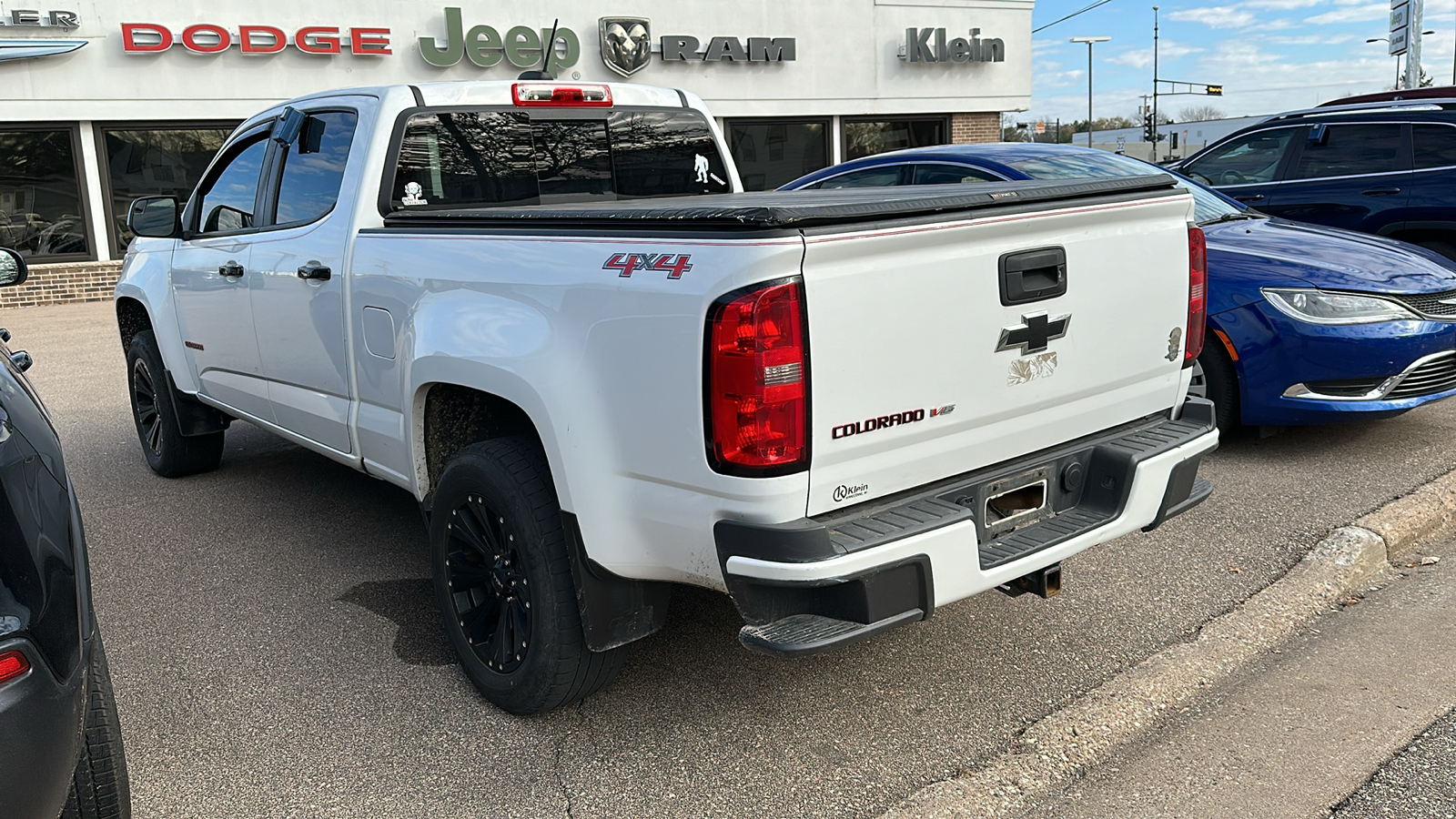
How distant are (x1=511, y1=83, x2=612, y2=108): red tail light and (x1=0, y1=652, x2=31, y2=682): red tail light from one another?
292 cm

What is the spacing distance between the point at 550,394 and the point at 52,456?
1.09 meters

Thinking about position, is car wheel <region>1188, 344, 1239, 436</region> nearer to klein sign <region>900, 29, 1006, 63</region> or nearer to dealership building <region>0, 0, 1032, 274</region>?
dealership building <region>0, 0, 1032, 274</region>

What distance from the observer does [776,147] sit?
763 inches

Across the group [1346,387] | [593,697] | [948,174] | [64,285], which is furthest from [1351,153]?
[64,285]

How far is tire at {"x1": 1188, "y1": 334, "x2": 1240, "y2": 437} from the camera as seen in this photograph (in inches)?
216

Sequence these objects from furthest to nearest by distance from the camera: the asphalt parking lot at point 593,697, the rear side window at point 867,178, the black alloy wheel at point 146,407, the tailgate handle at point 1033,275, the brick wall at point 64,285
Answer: the brick wall at point 64,285
the rear side window at point 867,178
the black alloy wheel at point 146,407
the asphalt parking lot at point 593,697
the tailgate handle at point 1033,275

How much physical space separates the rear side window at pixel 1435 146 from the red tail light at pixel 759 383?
7.72 meters

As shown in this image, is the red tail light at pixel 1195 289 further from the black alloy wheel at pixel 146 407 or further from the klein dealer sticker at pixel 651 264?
the black alloy wheel at pixel 146 407

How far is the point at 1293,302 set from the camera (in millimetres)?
5309

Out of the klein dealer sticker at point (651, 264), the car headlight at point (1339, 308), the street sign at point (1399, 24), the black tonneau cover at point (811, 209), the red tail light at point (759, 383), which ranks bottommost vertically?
the car headlight at point (1339, 308)

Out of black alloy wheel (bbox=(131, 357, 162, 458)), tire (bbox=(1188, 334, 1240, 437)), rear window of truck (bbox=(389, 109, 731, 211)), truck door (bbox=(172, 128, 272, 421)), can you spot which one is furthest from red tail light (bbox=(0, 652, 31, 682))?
tire (bbox=(1188, 334, 1240, 437))

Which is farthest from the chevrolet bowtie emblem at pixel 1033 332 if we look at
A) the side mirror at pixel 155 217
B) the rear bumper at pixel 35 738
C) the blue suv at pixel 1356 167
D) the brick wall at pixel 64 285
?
the brick wall at pixel 64 285

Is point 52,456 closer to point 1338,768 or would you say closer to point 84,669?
point 84,669

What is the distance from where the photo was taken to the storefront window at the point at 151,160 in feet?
50.4
